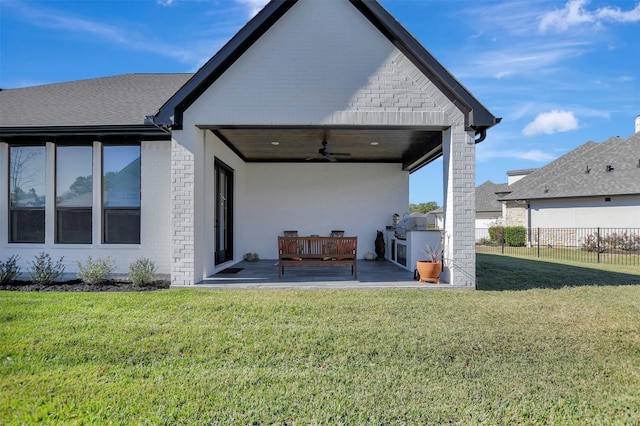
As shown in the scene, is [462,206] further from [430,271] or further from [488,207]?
[488,207]

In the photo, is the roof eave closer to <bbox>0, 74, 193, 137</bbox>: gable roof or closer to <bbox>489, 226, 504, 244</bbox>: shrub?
<bbox>0, 74, 193, 137</bbox>: gable roof

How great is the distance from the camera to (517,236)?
73.9 ft

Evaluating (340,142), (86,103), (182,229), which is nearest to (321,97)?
(340,142)

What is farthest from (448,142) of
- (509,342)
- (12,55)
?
(12,55)

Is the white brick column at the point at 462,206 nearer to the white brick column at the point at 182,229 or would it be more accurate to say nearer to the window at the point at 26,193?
the white brick column at the point at 182,229

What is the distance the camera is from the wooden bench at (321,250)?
26.0 ft

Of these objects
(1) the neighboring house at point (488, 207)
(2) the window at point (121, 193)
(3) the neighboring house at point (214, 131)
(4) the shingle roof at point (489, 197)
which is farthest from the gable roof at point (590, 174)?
(2) the window at point (121, 193)

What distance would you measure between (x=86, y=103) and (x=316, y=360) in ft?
31.7

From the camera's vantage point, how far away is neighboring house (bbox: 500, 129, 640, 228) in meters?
19.5

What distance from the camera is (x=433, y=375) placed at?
3.46m

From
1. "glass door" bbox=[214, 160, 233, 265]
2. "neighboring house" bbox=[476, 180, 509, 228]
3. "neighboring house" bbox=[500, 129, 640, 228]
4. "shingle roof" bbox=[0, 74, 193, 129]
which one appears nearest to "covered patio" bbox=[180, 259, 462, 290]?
"glass door" bbox=[214, 160, 233, 265]

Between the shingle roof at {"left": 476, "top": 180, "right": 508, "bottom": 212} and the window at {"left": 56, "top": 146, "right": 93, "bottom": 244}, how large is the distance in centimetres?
3245

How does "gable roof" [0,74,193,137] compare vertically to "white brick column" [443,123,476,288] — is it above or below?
above

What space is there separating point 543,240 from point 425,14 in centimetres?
1844
